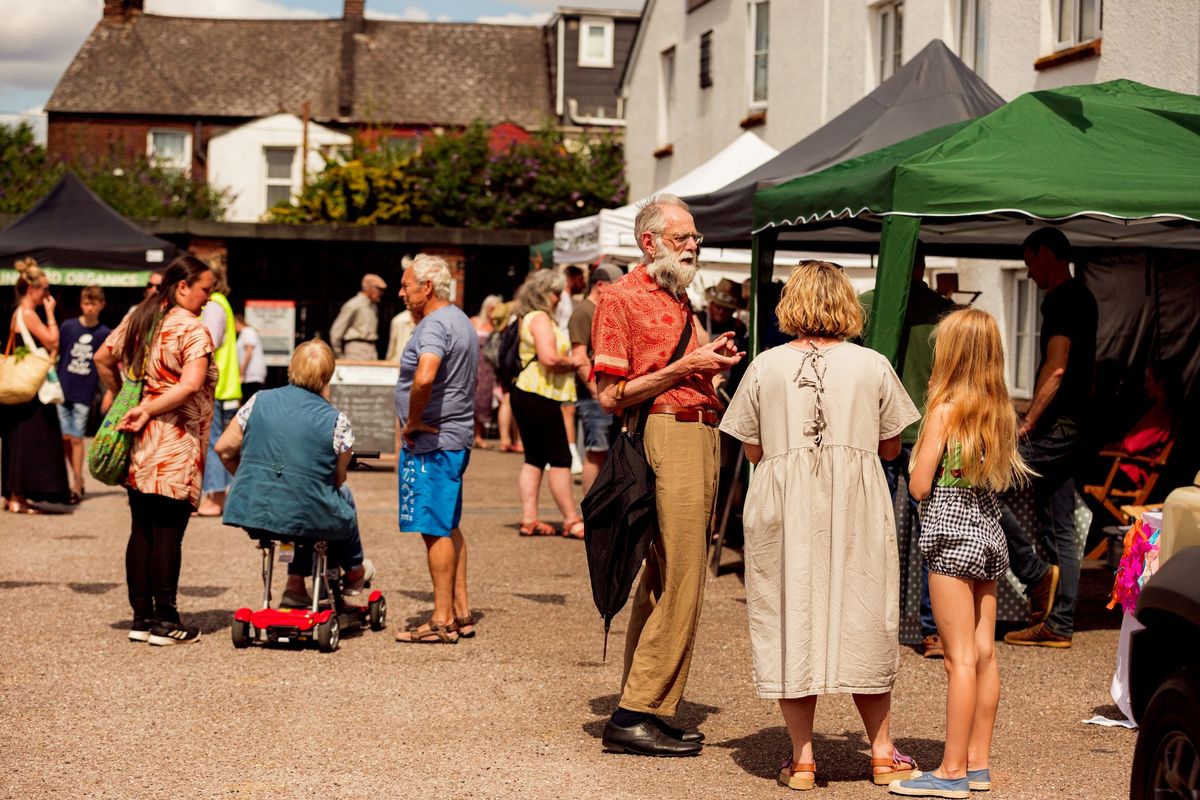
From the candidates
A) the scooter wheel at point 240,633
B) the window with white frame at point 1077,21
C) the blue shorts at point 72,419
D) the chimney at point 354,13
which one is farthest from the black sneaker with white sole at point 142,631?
the chimney at point 354,13

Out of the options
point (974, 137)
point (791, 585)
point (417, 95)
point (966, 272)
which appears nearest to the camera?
point (791, 585)

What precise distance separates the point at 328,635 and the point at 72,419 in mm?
7313

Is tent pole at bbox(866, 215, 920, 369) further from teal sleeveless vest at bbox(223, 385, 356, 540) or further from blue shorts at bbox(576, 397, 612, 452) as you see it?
blue shorts at bbox(576, 397, 612, 452)

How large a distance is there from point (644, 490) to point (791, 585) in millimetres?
707

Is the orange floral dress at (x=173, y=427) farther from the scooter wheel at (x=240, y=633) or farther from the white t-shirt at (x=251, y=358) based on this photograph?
the white t-shirt at (x=251, y=358)

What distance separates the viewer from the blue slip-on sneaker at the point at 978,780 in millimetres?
5648

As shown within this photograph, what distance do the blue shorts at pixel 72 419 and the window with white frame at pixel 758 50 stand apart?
11.9 meters

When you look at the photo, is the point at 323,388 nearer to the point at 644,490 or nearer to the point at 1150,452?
A: the point at 644,490

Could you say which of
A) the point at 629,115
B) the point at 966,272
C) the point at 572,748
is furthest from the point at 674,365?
the point at 629,115

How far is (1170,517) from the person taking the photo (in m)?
4.71

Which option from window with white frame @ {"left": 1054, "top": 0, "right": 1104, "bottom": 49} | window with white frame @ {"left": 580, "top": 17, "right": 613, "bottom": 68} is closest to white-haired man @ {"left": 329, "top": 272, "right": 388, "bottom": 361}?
window with white frame @ {"left": 1054, "top": 0, "right": 1104, "bottom": 49}

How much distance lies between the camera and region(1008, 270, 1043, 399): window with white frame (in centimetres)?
1605

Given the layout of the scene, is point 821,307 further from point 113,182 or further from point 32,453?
point 113,182

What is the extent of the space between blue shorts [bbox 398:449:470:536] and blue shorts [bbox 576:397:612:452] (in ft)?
15.1
